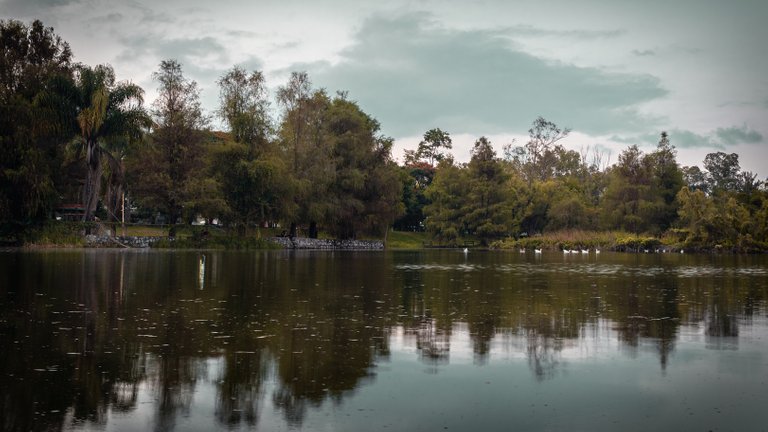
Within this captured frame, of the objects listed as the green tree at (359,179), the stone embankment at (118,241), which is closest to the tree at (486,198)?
the green tree at (359,179)

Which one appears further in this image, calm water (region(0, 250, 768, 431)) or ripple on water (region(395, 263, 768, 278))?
ripple on water (region(395, 263, 768, 278))

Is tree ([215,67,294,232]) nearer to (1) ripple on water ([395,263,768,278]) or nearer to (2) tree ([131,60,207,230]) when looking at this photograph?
(2) tree ([131,60,207,230])

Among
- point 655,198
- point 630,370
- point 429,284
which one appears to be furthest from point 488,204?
point 630,370

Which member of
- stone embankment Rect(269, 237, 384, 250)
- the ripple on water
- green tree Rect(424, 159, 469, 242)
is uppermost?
green tree Rect(424, 159, 469, 242)

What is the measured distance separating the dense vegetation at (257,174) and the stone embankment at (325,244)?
152 centimetres

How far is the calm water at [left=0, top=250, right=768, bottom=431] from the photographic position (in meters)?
7.81

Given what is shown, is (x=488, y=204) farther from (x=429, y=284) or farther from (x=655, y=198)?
(x=429, y=284)

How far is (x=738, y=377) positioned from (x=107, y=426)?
27.5 feet

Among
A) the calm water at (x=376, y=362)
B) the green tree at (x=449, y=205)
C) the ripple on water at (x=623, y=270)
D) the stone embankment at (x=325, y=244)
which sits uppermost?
the green tree at (x=449, y=205)

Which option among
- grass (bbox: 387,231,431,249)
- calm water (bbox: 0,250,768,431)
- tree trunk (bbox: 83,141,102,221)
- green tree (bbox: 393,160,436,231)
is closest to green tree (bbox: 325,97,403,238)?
grass (bbox: 387,231,431,249)

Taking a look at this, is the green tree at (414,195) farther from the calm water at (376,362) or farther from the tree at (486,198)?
the calm water at (376,362)

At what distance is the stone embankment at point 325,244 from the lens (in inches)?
3024

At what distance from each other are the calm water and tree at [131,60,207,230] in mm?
50180

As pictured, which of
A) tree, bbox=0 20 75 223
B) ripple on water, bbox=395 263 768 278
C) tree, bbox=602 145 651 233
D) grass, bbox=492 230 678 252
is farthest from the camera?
tree, bbox=602 145 651 233
